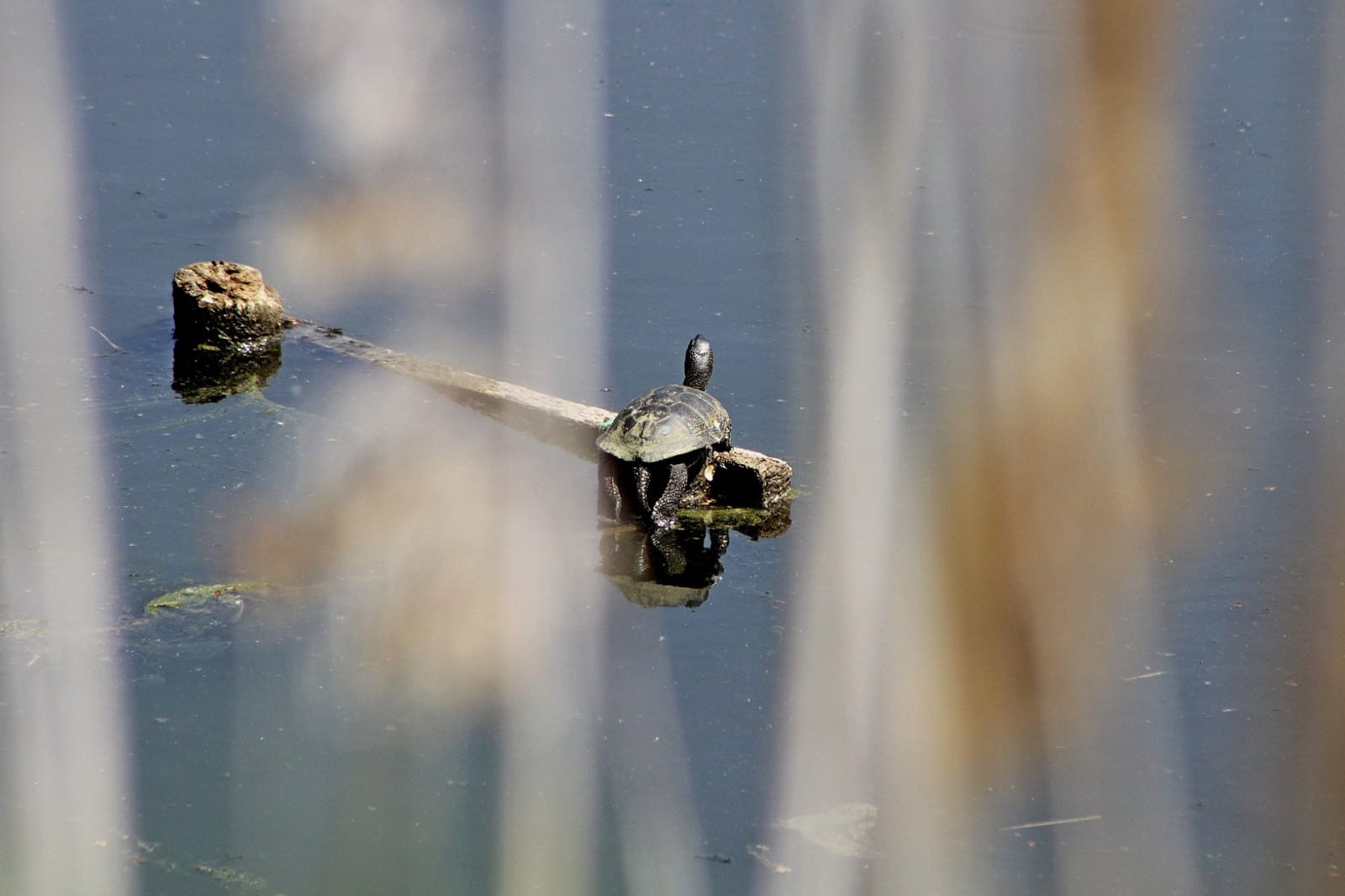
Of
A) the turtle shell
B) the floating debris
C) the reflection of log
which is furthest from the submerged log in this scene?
the floating debris

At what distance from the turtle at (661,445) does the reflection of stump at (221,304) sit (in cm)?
162

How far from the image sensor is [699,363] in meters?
5.05

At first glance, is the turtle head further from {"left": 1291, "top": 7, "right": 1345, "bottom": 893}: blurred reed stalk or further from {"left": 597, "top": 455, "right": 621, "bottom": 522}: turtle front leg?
{"left": 1291, "top": 7, "right": 1345, "bottom": 893}: blurred reed stalk

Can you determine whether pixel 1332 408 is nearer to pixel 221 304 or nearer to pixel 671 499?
pixel 671 499

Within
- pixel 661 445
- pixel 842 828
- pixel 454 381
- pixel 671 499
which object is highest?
pixel 454 381

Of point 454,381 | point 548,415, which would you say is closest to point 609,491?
point 548,415

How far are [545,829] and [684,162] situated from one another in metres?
4.41

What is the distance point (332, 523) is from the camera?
14.4 feet

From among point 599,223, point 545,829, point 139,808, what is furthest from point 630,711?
point 599,223

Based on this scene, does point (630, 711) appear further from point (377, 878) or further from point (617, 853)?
point (377, 878)

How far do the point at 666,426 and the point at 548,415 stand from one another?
0.57 metres

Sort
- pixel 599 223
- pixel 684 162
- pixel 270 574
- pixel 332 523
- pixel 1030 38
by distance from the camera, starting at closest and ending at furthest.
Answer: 1. pixel 1030 38
2. pixel 270 574
3. pixel 332 523
4. pixel 599 223
5. pixel 684 162

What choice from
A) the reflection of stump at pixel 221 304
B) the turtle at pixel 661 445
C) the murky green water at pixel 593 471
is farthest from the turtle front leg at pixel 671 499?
the reflection of stump at pixel 221 304

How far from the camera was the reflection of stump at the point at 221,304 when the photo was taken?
5523 mm
